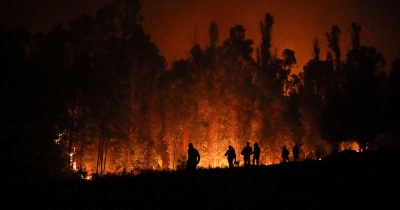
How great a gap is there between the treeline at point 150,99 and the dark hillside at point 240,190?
10.5 metres

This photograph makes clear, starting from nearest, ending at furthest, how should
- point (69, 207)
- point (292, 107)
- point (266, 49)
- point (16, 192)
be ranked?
point (69, 207) < point (16, 192) < point (266, 49) < point (292, 107)

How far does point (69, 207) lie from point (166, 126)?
40.0 m

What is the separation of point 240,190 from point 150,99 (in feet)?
112

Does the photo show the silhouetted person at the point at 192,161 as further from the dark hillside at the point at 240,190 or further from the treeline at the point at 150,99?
the treeline at the point at 150,99

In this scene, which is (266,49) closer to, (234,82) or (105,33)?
(234,82)

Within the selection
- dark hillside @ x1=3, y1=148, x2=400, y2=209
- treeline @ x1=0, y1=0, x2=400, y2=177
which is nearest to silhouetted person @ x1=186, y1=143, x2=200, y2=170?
dark hillside @ x1=3, y1=148, x2=400, y2=209

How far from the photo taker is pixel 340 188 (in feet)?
42.3

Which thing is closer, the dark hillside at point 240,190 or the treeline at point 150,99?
the dark hillside at point 240,190

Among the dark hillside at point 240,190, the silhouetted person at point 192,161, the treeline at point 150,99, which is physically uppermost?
the treeline at point 150,99

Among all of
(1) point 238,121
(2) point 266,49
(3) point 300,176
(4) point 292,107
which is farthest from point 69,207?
(4) point 292,107

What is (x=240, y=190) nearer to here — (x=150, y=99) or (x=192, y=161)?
(x=192, y=161)

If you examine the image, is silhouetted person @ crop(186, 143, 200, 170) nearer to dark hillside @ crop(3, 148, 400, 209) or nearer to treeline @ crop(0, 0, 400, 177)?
dark hillside @ crop(3, 148, 400, 209)

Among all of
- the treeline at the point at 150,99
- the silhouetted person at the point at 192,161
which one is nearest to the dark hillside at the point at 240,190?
the silhouetted person at the point at 192,161

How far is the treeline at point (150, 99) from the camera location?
25869 mm
